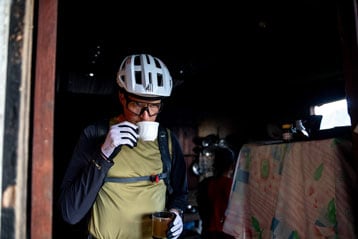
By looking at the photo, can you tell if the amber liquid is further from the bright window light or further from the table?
the bright window light

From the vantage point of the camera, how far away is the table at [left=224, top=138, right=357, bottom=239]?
1.17m

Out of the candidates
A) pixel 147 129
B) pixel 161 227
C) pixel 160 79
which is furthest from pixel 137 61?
pixel 161 227

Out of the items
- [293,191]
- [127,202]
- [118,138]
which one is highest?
[118,138]

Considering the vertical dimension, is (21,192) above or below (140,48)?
below

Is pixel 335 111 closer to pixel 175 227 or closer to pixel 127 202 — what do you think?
pixel 175 227

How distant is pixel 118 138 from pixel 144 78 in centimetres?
61

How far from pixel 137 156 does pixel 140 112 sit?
1.04ft

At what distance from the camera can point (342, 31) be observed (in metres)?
1.17

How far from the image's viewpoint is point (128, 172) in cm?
203

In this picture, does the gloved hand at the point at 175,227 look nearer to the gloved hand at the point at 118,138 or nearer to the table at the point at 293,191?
the table at the point at 293,191

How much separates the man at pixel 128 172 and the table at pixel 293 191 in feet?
1.64

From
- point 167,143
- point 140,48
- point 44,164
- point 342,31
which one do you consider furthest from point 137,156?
point 140,48

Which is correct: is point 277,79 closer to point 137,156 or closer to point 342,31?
point 137,156

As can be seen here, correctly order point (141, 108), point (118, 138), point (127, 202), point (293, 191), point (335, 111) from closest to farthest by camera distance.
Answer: point (293, 191) < point (118, 138) < point (127, 202) < point (141, 108) < point (335, 111)
